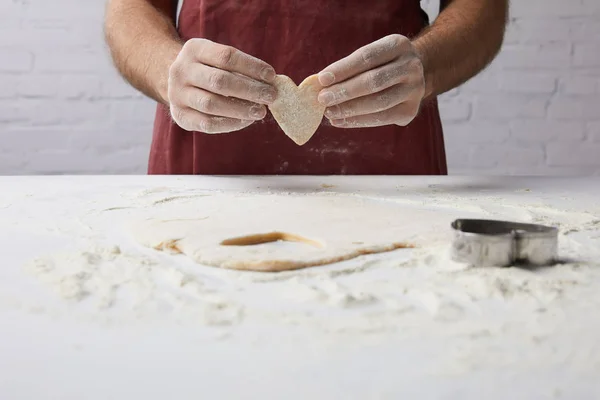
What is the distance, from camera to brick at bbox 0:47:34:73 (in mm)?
2484

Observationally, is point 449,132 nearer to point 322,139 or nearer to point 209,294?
point 322,139

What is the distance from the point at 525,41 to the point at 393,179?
4.80 ft

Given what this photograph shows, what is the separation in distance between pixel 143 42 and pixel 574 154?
5.76 feet

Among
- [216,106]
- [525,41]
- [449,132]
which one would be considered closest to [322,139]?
[216,106]

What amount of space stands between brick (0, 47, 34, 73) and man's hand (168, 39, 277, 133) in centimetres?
164

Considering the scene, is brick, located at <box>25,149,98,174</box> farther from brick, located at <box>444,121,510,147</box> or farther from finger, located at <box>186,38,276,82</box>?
finger, located at <box>186,38,276,82</box>

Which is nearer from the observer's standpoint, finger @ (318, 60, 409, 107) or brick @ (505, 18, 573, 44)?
finger @ (318, 60, 409, 107)

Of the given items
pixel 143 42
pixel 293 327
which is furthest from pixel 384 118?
pixel 293 327

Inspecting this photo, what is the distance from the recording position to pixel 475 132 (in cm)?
247

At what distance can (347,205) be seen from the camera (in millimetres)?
916

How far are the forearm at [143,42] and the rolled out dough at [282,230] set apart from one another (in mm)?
424

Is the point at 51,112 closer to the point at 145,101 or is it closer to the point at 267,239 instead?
the point at 145,101

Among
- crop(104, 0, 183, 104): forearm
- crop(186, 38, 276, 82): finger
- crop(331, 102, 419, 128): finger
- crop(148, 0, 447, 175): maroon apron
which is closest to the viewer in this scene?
crop(186, 38, 276, 82): finger

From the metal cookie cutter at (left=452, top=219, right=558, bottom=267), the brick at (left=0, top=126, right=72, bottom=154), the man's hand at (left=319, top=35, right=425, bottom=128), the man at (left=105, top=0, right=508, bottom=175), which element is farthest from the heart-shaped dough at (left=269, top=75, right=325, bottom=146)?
the brick at (left=0, top=126, right=72, bottom=154)
